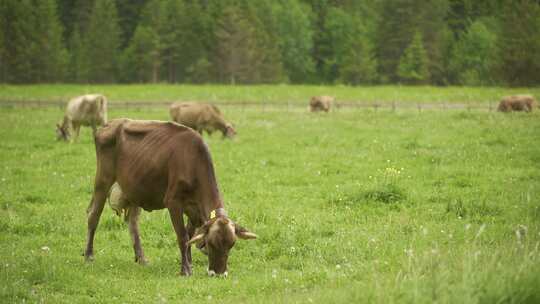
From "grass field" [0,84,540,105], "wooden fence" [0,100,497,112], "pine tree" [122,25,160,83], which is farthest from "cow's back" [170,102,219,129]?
"pine tree" [122,25,160,83]

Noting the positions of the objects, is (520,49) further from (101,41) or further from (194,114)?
(194,114)

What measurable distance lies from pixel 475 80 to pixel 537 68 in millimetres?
15398

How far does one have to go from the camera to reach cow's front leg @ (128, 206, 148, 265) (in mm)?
11015

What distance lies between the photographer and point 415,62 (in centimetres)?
Result: 8869

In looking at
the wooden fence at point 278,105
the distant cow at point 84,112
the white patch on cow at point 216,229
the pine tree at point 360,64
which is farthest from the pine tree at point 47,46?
the white patch on cow at point 216,229

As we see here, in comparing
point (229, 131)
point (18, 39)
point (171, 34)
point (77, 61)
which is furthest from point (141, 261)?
point (77, 61)

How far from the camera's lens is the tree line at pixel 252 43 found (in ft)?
265

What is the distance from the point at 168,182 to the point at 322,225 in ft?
11.6

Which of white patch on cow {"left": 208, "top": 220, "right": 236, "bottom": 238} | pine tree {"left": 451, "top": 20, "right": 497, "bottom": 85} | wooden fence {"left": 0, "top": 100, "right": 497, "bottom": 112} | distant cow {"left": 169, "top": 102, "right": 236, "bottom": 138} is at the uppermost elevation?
pine tree {"left": 451, "top": 20, "right": 497, "bottom": 85}

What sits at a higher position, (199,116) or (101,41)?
(101,41)

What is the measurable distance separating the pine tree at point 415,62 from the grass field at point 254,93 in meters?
22.2

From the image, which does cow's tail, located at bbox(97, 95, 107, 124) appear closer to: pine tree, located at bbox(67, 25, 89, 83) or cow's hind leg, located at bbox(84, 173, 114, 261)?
cow's hind leg, located at bbox(84, 173, 114, 261)

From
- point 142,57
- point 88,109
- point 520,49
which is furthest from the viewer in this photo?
point 142,57

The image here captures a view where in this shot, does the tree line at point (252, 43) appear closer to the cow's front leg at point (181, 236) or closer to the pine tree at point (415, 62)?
the pine tree at point (415, 62)
